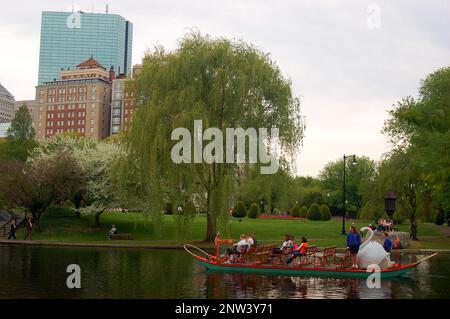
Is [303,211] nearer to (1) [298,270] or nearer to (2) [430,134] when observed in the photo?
(2) [430,134]

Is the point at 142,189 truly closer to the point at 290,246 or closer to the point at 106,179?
the point at 106,179

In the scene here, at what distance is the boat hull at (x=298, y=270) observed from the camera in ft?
70.9

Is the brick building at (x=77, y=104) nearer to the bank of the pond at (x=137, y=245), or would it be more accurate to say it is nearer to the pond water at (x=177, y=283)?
the bank of the pond at (x=137, y=245)

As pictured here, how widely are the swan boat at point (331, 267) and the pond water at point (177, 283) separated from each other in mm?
456

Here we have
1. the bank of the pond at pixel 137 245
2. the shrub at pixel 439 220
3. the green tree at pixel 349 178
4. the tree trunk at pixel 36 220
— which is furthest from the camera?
the green tree at pixel 349 178

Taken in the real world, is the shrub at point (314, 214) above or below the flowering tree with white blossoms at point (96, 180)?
below

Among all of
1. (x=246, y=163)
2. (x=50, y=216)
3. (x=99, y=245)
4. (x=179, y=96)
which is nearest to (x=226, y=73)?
(x=179, y=96)

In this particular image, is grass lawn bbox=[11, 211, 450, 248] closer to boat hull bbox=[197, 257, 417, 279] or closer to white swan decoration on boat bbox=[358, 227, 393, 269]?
boat hull bbox=[197, 257, 417, 279]

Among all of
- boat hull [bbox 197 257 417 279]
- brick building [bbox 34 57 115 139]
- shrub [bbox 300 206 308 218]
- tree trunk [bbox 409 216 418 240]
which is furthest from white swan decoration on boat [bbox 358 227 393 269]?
brick building [bbox 34 57 115 139]

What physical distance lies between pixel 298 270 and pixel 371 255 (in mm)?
3084

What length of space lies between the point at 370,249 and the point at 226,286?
21.4ft

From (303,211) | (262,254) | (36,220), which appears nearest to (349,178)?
(303,211)

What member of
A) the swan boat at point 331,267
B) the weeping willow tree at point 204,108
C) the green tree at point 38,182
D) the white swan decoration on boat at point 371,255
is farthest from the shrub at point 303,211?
the white swan decoration on boat at point 371,255

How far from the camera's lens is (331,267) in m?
22.8
